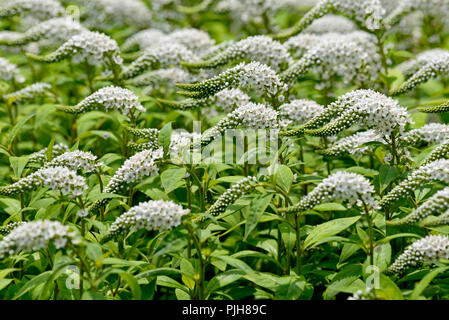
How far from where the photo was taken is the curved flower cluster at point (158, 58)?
6.28 metres

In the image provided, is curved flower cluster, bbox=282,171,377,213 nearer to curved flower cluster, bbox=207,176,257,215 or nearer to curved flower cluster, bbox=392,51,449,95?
curved flower cluster, bbox=207,176,257,215

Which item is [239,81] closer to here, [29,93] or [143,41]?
[29,93]

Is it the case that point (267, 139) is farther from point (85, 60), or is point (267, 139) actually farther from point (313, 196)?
point (85, 60)

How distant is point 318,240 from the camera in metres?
4.12

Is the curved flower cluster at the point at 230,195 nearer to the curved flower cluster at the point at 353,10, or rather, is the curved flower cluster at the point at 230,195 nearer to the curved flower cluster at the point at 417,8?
the curved flower cluster at the point at 353,10

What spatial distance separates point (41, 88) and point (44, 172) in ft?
9.01

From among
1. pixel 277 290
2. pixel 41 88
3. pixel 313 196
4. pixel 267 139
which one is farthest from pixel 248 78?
pixel 41 88

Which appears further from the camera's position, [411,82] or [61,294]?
[411,82]

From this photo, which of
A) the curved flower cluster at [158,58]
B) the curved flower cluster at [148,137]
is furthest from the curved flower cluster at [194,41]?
the curved flower cluster at [148,137]

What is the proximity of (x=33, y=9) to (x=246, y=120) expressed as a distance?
468 centimetres

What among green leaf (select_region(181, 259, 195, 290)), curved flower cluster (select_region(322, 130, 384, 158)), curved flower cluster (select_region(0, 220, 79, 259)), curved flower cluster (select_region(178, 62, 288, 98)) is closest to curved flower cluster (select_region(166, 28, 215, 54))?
curved flower cluster (select_region(178, 62, 288, 98))

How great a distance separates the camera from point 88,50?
6.09m

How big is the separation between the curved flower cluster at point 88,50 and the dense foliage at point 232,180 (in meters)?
0.02
